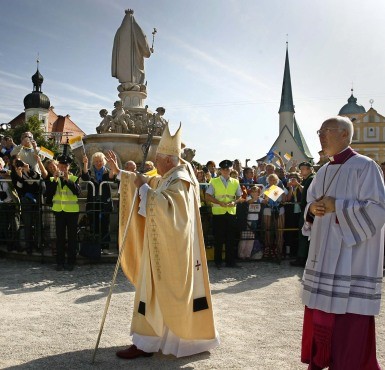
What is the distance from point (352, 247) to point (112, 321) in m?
2.85

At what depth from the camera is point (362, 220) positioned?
3258mm

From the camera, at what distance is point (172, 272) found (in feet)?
12.8

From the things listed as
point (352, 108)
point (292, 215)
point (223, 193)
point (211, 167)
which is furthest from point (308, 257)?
point (352, 108)

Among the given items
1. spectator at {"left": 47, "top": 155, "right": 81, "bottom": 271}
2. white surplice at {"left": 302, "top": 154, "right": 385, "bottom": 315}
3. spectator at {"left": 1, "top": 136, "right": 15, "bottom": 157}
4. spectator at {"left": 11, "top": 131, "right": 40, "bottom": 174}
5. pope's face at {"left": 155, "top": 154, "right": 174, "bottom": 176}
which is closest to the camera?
white surplice at {"left": 302, "top": 154, "right": 385, "bottom": 315}

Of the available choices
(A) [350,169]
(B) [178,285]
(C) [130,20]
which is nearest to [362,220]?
(A) [350,169]

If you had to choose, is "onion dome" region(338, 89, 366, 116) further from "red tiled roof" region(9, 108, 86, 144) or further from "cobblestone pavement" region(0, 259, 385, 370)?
"cobblestone pavement" region(0, 259, 385, 370)

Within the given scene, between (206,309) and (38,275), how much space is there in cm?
420

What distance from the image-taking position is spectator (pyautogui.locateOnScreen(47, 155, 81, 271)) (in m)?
7.76

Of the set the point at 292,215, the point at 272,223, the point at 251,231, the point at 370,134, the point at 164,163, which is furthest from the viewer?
the point at 370,134

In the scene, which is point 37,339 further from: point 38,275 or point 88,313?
point 38,275

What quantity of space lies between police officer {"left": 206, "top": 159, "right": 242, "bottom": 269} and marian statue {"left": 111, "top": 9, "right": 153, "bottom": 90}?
624 centimetres

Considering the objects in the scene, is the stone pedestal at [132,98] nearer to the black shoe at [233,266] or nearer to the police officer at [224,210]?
the police officer at [224,210]

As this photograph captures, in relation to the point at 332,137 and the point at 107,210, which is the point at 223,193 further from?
the point at 332,137

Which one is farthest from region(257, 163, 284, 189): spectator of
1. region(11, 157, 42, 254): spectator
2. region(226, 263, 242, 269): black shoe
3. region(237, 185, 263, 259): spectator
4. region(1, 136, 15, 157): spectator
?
region(1, 136, 15, 157): spectator
